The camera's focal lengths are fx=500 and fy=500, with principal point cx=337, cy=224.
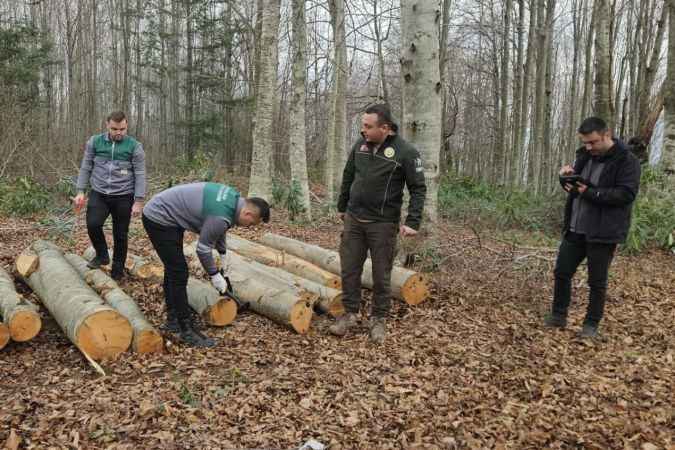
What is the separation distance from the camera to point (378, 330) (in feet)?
15.3

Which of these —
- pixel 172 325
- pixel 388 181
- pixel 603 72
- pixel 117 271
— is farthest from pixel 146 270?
pixel 603 72

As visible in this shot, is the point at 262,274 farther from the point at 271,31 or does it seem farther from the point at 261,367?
the point at 271,31

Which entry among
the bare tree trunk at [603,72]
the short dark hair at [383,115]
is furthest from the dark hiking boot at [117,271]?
the bare tree trunk at [603,72]

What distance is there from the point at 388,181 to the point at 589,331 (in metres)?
2.40

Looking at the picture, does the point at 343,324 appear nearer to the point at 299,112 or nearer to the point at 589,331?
the point at 589,331

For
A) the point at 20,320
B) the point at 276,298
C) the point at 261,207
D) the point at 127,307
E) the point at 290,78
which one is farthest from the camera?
the point at 290,78

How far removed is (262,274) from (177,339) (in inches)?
62.2

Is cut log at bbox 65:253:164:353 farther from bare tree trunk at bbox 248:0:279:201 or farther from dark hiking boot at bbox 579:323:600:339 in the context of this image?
bare tree trunk at bbox 248:0:279:201

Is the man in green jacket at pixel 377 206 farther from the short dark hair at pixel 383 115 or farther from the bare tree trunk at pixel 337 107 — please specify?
the bare tree trunk at pixel 337 107

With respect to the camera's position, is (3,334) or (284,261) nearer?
(3,334)

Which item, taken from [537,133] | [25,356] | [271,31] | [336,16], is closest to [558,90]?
[537,133]

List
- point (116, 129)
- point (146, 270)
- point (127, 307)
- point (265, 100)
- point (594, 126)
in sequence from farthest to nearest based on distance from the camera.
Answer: point (265, 100)
point (146, 270)
point (116, 129)
point (127, 307)
point (594, 126)

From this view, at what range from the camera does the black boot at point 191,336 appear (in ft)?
14.3

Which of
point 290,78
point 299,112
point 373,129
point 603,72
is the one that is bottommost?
point 373,129
